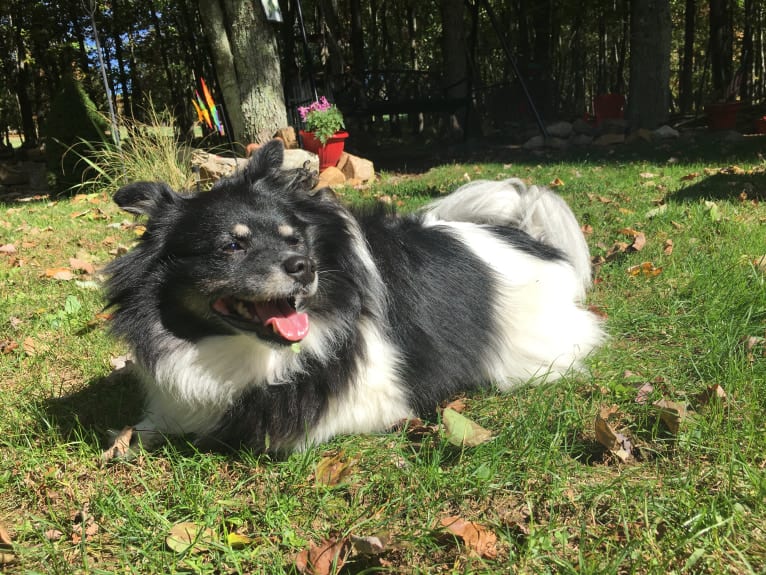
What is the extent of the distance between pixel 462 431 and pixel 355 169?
6.98 m

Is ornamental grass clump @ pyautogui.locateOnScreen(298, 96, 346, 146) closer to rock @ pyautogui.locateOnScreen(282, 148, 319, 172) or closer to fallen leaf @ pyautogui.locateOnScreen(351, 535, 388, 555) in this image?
rock @ pyautogui.locateOnScreen(282, 148, 319, 172)

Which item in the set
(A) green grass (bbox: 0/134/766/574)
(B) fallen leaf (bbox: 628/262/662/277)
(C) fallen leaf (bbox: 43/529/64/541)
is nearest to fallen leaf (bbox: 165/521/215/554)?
(A) green grass (bbox: 0/134/766/574)

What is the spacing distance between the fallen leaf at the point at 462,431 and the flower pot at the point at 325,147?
6974mm

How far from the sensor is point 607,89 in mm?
20984

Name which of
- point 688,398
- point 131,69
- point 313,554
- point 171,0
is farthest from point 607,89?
point 313,554

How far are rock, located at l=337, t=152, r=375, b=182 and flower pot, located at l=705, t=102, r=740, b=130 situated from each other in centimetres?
758

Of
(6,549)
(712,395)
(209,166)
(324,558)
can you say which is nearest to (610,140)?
(209,166)

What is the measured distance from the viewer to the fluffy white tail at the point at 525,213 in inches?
138

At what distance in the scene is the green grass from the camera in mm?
1758

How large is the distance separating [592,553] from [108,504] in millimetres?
1724

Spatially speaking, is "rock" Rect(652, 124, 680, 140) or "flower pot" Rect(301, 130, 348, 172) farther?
"rock" Rect(652, 124, 680, 140)

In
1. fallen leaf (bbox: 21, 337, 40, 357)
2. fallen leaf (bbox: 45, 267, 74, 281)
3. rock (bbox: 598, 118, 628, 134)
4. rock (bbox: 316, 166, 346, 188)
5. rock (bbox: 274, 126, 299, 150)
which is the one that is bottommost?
fallen leaf (bbox: 21, 337, 40, 357)

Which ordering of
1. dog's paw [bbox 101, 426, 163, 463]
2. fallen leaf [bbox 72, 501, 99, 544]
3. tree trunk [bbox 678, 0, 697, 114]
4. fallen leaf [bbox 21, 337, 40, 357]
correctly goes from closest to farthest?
fallen leaf [bbox 72, 501, 99, 544] < dog's paw [bbox 101, 426, 163, 463] < fallen leaf [bbox 21, 337, 40, 357] < tree trunk [bbox 678, 0, 697, 114]

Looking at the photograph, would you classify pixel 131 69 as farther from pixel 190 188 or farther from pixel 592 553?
pixel 592 553
